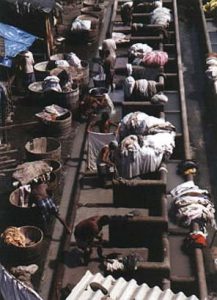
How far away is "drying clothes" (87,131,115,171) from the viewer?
634 inches

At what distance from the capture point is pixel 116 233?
43.2 ft

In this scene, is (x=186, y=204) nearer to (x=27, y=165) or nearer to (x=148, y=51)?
(x=27, y=165)

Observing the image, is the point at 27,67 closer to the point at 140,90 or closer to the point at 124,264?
the point at 140,90

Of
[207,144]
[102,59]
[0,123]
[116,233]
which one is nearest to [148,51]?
[102,59]

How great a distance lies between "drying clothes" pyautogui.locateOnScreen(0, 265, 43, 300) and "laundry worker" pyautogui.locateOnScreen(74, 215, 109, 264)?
2313 millimetres

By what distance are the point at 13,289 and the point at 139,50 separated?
14022 mm

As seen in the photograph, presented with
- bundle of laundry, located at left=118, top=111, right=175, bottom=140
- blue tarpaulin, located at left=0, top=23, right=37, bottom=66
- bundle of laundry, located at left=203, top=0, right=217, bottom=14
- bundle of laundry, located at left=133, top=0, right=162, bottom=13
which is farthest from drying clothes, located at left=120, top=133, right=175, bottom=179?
bundle of laundry, located at left=203, top=0, right=217, bottom=14

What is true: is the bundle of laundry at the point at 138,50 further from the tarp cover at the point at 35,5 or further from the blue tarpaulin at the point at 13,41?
the blue tarpaulin at the point at 13,41

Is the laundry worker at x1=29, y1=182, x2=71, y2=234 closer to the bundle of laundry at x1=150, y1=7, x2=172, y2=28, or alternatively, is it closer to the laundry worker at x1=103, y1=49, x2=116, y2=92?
the laundry worker at x1=103, y1=49, x2=116, y2=92

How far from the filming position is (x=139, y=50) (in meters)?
22.2

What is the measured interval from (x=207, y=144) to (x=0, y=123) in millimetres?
6946

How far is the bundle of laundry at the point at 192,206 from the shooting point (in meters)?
13.8

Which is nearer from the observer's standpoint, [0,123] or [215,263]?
[215,263]

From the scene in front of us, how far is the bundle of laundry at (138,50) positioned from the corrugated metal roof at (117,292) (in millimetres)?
12873
